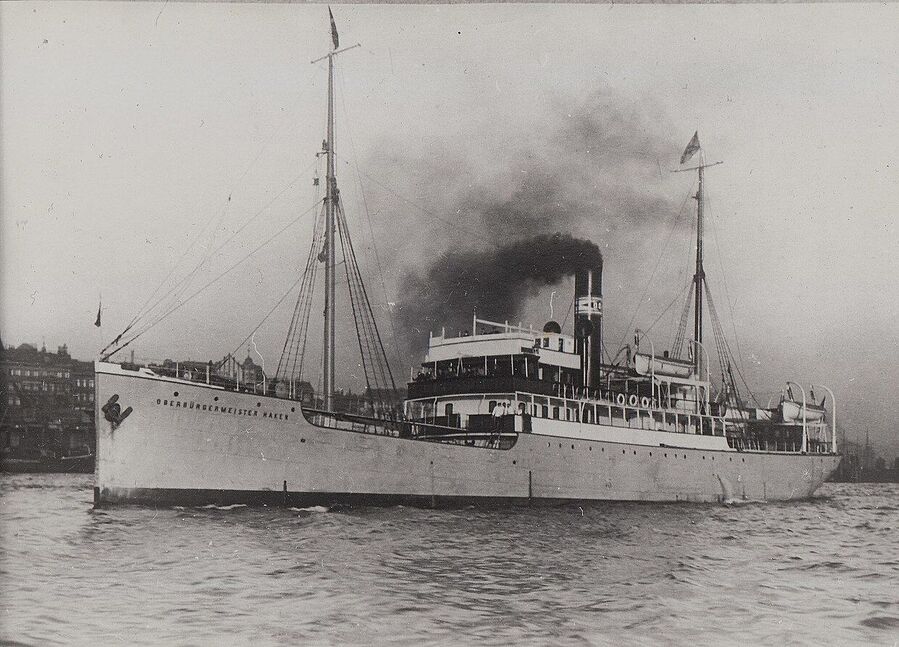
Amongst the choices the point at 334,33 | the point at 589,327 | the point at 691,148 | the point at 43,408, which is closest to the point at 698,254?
the point at 691,148

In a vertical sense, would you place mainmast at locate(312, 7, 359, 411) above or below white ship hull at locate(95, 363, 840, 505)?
above

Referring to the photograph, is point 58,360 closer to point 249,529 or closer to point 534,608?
point 249,529

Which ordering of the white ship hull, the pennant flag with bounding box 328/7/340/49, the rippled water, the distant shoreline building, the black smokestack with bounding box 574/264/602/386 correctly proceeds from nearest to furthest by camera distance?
the rippled water → the pennant flag with bounding box 328/7/340/49 → the distant shoreline building → the white ship hull → the black smokestack with bounding box 574/264/602/386

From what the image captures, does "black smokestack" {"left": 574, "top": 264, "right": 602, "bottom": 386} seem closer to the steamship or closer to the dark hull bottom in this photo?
the steamship

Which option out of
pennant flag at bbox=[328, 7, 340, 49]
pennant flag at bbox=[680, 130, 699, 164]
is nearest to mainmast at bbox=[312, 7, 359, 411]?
pennant flag at bbox=[328, 7, 340, 49]

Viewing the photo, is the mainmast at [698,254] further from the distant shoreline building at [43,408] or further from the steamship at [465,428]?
the distant shoreline building at [43,408]

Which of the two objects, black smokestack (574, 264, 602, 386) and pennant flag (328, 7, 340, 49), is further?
black smokestack (574, 264, 602, 386)
